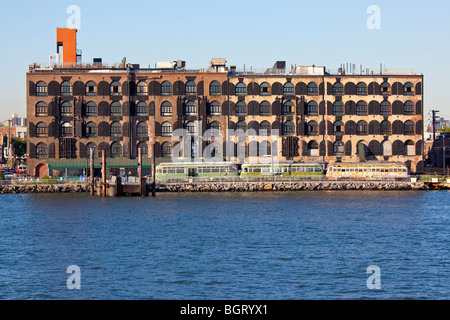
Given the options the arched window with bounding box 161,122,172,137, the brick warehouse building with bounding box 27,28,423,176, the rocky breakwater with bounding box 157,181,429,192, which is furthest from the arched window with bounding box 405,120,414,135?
the arched window with bounding box 161,122,172,137

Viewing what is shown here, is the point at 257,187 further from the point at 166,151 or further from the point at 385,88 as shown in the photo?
the point at 385,88

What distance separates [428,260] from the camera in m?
53.2

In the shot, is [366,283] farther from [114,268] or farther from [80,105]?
[80,105]

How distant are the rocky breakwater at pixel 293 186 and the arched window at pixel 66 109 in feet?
91.5

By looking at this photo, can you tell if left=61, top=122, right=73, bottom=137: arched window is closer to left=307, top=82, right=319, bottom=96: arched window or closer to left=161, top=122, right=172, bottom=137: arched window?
left=161, top=122, right=172, bottom=137: arched window

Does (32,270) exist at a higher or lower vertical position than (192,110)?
lower

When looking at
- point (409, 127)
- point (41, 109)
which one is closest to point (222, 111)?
point (41, 109)

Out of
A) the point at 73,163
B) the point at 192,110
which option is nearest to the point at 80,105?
the point at 73,163

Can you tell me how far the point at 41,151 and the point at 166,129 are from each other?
79.3ft

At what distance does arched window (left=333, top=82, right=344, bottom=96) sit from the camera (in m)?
142

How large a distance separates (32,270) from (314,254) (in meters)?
21.0

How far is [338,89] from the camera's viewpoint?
142m

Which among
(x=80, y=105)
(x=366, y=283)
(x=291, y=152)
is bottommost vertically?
(x=366, y=283)

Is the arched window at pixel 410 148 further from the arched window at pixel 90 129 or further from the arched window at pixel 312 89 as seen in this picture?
the arched window at pixel 90 129
